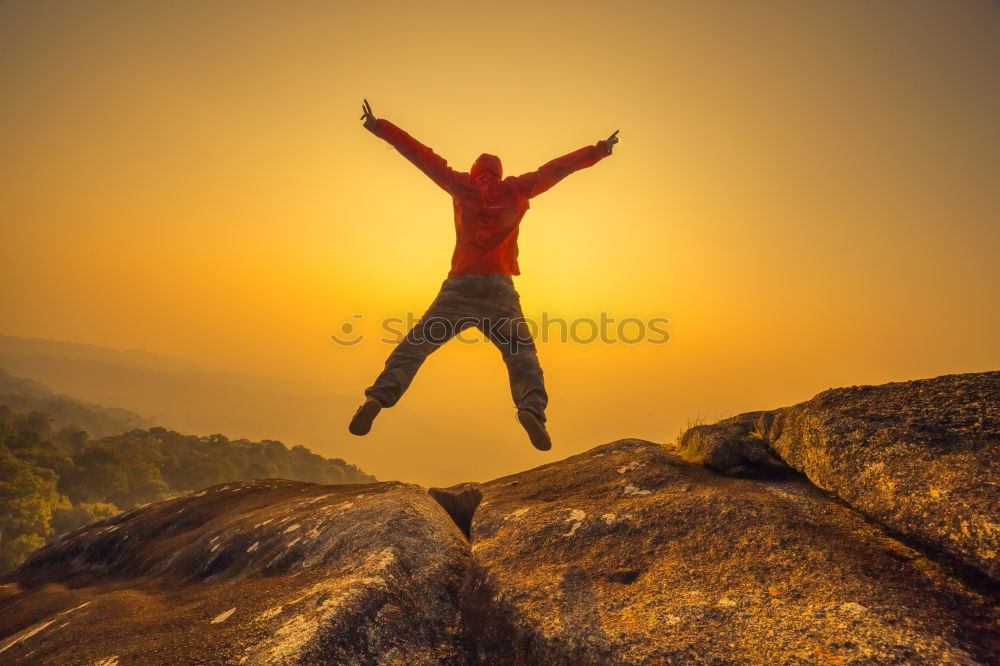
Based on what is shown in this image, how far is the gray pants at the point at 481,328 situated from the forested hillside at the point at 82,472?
168 ft

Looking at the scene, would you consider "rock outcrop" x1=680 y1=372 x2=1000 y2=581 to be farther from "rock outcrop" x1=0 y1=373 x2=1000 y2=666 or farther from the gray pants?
the gray pants

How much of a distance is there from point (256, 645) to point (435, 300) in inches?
199

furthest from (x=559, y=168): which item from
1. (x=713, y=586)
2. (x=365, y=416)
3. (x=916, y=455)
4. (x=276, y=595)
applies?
(x=276, y=595)

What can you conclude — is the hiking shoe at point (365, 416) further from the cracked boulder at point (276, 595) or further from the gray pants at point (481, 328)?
the cracked boulder at point (276, 595)

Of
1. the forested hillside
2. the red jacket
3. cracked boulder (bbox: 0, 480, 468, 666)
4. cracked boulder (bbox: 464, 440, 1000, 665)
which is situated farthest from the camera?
the forested hillside

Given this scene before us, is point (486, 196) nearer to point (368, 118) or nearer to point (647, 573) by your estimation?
point (368, 118)

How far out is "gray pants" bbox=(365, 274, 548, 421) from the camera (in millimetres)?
6898

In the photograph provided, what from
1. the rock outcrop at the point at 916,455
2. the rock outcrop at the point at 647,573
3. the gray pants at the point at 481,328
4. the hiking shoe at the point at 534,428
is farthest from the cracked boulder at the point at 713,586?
the gray pants at the point at 481,328

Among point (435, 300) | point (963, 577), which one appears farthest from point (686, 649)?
point (435, 300)

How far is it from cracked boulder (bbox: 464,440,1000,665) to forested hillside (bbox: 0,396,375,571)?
177 feet

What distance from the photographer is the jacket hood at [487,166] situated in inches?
303

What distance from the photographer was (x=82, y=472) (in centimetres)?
6712

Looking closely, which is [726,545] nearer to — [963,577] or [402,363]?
[963,577]

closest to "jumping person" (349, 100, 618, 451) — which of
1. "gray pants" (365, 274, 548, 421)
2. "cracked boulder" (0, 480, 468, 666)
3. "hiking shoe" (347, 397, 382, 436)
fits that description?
"gray pants" (365, 274, 548, 421)
